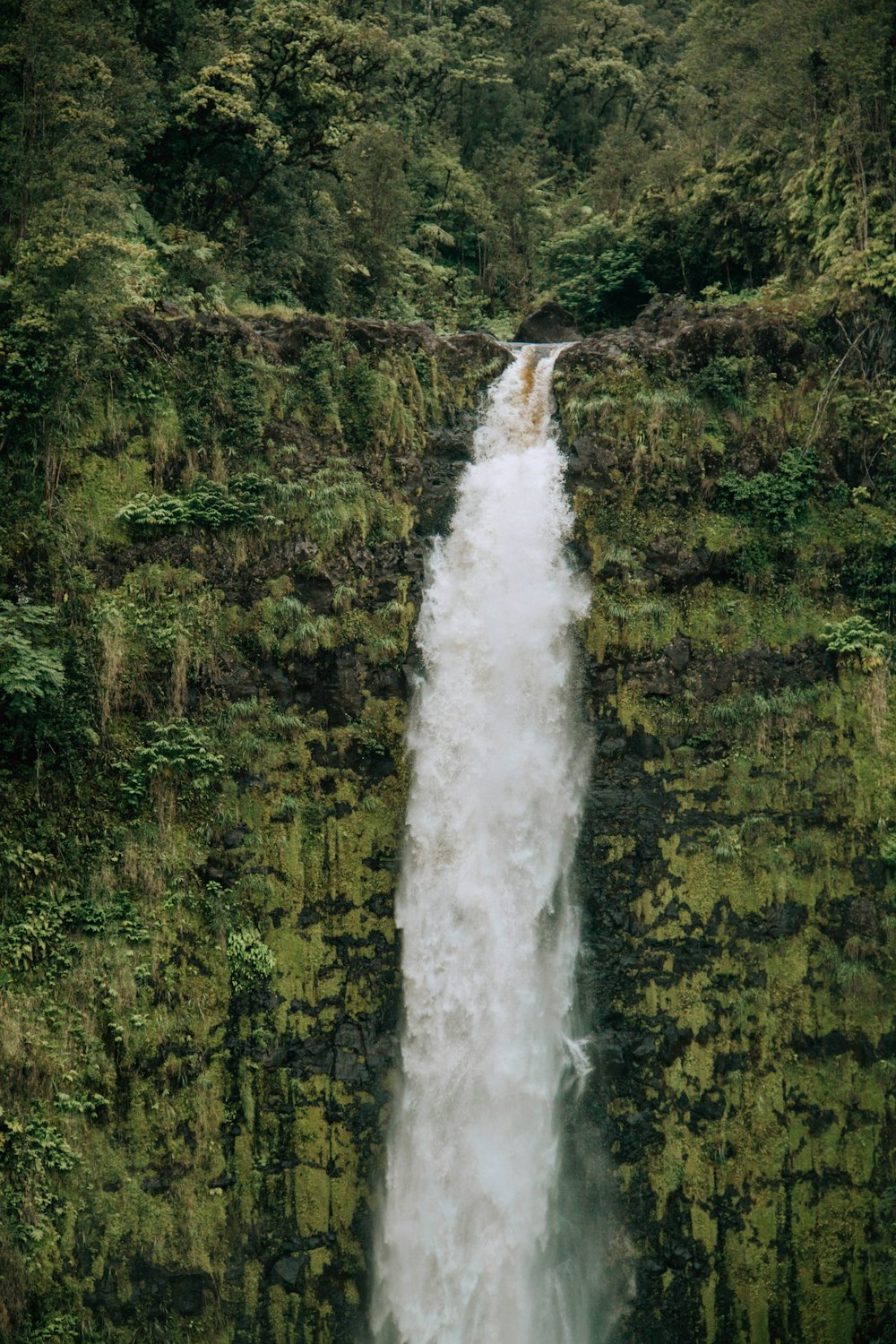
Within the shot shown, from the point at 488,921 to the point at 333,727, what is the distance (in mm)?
3126

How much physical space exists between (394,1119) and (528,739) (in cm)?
488

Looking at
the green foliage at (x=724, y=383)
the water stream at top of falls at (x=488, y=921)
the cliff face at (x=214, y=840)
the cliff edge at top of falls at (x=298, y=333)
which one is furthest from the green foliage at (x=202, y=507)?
the green foliage at (x=724, y=383)

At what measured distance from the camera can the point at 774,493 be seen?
55.3ft

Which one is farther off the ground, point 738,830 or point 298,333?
point 298,333

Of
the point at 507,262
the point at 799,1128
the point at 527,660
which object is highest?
the point at 507,262

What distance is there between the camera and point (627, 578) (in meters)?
16.5

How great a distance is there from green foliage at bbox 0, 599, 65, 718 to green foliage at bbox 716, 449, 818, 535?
902 centimetres

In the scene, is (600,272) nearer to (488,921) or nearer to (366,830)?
(366,830)

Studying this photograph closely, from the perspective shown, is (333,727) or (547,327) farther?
(547,327)

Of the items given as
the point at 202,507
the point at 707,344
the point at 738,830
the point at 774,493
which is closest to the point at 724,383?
the point at 707,344

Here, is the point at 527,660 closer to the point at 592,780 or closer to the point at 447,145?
the point at 592,780

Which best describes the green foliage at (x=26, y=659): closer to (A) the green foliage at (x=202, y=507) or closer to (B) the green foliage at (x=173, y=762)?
(B) the green foliage at (x=173, y=762)


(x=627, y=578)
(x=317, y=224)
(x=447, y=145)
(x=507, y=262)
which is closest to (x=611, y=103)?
(x=447, y=145)

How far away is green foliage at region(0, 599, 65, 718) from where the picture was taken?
14.1 meters
